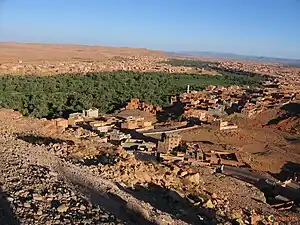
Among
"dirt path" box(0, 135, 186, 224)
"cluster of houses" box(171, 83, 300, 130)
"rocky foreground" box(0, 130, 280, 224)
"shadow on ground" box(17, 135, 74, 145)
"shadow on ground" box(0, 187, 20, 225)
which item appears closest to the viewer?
"shadow on ground" box(0, 187, 20, 225)

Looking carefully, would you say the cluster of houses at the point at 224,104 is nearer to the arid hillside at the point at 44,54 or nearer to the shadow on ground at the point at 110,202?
the shadow on ground at the point at 110,202

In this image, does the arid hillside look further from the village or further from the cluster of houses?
the village

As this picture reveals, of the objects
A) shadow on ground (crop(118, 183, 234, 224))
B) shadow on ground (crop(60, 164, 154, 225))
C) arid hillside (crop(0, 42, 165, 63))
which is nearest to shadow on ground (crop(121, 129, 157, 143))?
shadow on ground (crop(118, 183, 234, 224))

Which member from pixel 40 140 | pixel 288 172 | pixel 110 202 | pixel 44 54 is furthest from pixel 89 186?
pixel 44 54

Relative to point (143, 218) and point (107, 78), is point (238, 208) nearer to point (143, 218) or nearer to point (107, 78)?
point (143, 218)

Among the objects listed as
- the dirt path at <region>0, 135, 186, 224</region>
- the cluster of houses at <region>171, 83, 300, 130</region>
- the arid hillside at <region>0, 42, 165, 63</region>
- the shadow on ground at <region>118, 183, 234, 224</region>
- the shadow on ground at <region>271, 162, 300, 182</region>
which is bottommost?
the arid hillside at <region>0, 42, 165, 63</region>

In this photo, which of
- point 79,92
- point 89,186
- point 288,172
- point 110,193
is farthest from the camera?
point 79,92

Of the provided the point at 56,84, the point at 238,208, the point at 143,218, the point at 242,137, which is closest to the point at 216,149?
the point at 242,137

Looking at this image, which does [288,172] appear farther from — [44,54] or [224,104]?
[44,54]
